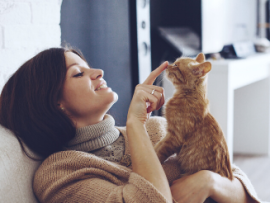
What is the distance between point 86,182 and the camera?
91 centimetres

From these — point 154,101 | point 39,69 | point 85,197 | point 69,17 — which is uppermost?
point 69,17

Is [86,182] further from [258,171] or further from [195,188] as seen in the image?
A: [258,171]

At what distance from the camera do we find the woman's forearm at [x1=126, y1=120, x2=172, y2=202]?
883mm

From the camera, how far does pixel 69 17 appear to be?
182cm

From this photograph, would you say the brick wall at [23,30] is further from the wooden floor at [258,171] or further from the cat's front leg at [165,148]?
the wooden floor at [258,171]

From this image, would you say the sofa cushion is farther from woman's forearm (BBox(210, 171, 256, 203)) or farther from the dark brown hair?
woman's forearm (BBox(210, 171, 256, 203))

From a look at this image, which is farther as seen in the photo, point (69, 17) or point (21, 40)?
point (69, 17)

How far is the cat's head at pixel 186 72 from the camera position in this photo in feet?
3.30

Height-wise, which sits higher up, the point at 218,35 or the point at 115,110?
the point at 218,35

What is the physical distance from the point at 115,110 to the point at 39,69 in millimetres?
1218

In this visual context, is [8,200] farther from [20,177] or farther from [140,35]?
[140,35]

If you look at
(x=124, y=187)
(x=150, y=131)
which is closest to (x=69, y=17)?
(x=150, y=131)

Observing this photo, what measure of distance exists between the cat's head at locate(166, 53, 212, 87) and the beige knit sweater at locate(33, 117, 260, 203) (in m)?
0.37

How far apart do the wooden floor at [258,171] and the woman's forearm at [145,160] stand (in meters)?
1.62
